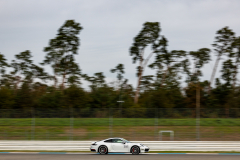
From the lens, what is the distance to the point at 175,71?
5462 centimetres

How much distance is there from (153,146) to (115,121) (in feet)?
24.2

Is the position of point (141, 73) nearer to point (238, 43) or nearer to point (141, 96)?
point (141, 96)

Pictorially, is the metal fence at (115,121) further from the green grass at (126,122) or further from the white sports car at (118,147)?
the white sports car at (118,147)

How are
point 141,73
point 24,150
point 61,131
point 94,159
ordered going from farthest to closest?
point 141,73, point 61,131, point 24,150, point 94,159

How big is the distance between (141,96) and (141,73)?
7.71 m

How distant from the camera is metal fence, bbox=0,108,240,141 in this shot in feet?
88.0

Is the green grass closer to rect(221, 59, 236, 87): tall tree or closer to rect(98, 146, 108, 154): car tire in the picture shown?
rect(98, 146, 108, 154): car tire

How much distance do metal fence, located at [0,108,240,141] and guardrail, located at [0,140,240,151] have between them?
13.6 ft

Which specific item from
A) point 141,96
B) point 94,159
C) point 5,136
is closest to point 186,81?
point 141,96

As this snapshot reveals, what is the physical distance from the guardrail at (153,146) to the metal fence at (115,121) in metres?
4.14

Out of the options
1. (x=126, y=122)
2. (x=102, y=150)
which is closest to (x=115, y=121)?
(x=126, y=122)

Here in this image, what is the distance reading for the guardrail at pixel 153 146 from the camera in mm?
21000

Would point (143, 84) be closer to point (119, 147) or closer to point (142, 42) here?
point (142, 42)

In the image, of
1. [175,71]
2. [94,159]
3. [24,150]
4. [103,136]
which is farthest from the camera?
[175,71]
